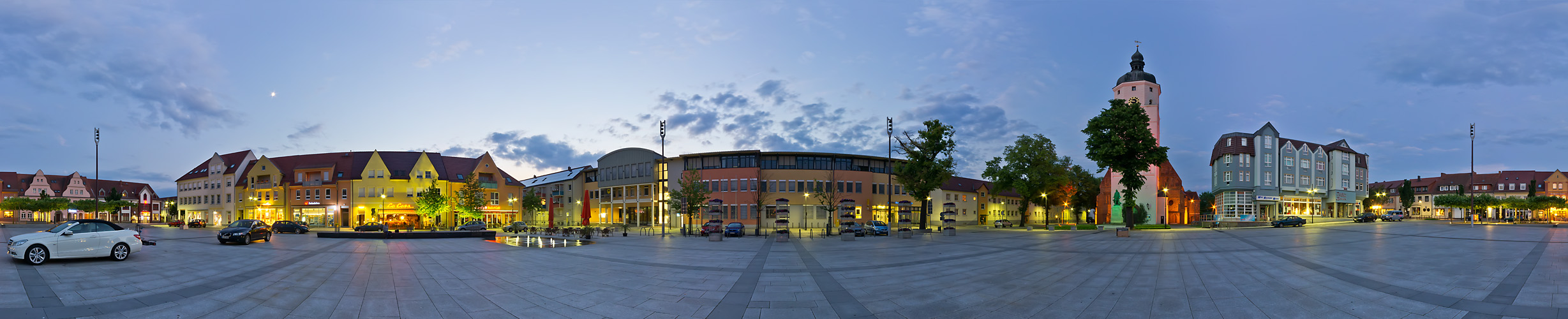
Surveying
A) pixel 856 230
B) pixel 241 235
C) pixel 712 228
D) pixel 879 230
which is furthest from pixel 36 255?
pixel 879 230

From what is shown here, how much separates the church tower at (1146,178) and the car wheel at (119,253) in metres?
69.4

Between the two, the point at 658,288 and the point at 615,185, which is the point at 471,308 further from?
the point at 615,185

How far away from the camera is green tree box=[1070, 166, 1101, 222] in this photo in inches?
2938

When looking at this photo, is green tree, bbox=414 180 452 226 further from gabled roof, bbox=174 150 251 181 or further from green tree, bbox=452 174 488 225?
gabled roof, bbox=174 150 251 181

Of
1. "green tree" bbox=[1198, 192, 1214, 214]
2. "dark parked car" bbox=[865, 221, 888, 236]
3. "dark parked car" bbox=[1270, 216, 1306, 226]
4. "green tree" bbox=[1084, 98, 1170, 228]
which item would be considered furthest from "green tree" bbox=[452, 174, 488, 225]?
"green tree" bbox=[1198, 192, 1214, 214]

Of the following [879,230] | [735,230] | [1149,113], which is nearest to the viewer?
[735,230]

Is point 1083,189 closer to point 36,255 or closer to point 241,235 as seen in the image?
point 241,235

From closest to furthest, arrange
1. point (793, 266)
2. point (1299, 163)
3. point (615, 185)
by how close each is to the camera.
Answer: point (793, 266), point (615, 185), point (1299, 163)

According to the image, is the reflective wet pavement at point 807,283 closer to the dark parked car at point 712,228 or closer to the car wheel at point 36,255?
the car wheel at point 36,255

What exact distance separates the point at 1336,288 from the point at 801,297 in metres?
10.7

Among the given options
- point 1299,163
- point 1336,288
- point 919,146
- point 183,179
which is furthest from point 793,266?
point 183,179

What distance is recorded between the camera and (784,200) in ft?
200

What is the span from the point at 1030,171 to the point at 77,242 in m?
61.2

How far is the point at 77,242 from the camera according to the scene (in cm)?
1853
